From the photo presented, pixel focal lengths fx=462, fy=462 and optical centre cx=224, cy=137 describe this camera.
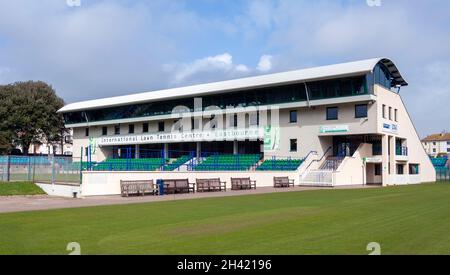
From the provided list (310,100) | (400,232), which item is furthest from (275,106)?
(400,232)

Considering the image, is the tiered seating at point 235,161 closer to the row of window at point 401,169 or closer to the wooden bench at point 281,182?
the wooden bench at point 281,182

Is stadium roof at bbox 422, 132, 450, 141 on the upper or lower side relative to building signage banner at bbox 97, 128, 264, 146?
upper

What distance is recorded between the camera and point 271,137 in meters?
46.9

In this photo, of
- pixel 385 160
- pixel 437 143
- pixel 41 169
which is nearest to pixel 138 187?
pixel 41 169

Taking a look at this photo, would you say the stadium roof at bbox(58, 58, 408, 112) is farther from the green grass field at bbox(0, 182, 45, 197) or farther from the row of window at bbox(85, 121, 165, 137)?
the green grass field at bbox(0, 182, 45, 197)

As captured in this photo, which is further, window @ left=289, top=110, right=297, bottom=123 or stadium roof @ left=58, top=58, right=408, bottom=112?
window @ left=289, top=110, right=297, bottom=123

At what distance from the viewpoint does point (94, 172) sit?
24.1 meters

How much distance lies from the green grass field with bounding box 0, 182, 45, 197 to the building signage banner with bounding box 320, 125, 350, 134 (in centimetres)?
2699

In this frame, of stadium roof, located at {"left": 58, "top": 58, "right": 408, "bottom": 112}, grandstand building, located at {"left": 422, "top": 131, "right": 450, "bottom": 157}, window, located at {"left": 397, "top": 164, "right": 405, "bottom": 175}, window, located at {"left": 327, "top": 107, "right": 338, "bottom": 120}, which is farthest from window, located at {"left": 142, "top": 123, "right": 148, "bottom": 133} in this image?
grandstand building, located at {"left": 422, "top": 131, "right": 450, "bottom": 157}

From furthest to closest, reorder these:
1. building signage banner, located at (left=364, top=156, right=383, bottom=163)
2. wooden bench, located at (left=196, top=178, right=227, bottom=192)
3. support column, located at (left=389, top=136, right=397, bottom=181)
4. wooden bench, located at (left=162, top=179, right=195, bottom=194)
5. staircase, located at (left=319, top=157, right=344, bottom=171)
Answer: support column, located at (left=389, top=136, right=397, bottom=181) → building signage banner, located at (left=364, top=156, right=383, bottom=163) → staircase, located at (left=319, top=157, right=344, bottom=171) → wooden bench, located at (left=196, top=178, right=227, bottom=192) → wooden bench, located at (left=162, top=179, right=195, bottom=194)

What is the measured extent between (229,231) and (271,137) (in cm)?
3628

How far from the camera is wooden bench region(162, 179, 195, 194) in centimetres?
2728

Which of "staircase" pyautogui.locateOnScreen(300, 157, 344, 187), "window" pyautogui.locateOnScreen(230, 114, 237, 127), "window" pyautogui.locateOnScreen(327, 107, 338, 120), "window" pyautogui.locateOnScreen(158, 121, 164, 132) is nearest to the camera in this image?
"staircase" pyautogui.locateOnScreen(300, 157, 344, 187)

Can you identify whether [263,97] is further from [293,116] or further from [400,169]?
[400,169]
